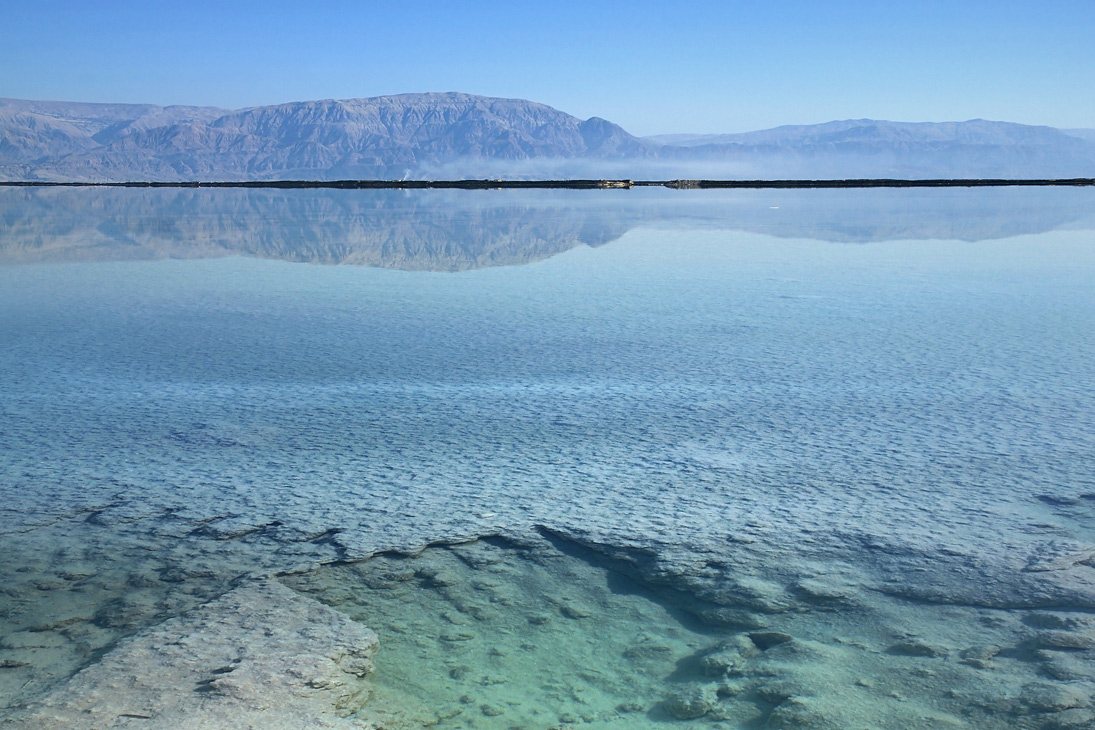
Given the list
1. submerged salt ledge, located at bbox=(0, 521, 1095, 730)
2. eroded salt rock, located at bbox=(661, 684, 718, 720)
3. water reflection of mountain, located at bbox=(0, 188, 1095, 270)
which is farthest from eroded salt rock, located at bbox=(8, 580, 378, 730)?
water reflection of mountain, located at bbox=(0, 188, 1095, 270)

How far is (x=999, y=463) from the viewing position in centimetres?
450

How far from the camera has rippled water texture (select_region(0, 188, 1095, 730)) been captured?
271 centimetres

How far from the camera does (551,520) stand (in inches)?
153

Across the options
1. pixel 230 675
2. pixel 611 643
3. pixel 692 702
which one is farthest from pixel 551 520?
pixel 230 675

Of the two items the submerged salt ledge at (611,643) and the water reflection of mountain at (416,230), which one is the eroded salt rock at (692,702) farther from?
the water reflection of mountain at (416,230)

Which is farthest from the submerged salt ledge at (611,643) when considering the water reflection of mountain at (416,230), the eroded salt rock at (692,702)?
the water reflection of mountain at (416,230)

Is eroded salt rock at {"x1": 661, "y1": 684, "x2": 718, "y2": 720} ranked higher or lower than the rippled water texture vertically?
lower

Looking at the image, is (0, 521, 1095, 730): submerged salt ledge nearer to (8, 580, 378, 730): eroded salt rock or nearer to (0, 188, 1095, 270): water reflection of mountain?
(8, 580, 378, 730): eroded salt rock

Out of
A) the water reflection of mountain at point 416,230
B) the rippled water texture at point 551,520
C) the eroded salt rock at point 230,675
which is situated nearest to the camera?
the eroded salt rock at point 230,675

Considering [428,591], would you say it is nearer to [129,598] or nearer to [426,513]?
[426,513]

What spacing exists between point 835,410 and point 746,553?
221 cm

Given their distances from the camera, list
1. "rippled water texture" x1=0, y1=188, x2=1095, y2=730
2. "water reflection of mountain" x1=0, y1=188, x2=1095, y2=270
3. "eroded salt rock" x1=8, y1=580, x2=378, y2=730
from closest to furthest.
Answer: "eroded salt rock" x1=8, y1=580, x2=378, y2=730 < "rippled water texture" x1=0, y1=188, x2=1095, y2=730 < "water reflection of mountain" x1=0, y1=188, x2=1095, y2=270

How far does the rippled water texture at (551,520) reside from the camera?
2.71m

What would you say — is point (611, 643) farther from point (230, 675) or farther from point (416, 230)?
→ point (416, 230)
